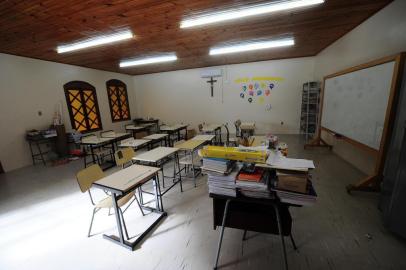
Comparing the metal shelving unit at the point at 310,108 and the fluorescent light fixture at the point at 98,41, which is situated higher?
the fluorescent light fixture at the point at 98,41

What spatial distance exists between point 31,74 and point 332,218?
24.0 feet

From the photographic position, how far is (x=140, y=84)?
26.6 ft

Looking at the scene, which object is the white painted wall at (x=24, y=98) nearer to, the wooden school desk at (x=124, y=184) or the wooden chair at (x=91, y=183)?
the wooden chair at (x=91, y=183)

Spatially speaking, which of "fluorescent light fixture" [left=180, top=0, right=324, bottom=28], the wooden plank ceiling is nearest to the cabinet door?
"fluorescent light fixture" [left=180, top=0, right=324, bottom=28]

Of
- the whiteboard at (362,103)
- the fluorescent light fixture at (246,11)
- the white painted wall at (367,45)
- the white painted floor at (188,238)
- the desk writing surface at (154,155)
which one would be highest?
the fluorescent light fixture at (246,11)

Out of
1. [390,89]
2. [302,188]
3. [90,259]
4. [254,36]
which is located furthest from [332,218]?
[254,36]

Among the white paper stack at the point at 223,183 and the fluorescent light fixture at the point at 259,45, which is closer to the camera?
the white paper stack at the point at 223,183

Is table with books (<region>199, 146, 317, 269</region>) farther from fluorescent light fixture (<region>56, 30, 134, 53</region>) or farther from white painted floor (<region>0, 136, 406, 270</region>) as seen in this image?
fluorescent light fixture (<region>56, 30, 134, 53</region>)

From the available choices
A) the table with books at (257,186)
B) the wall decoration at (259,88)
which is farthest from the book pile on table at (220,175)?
the wall decoration at (259,88)

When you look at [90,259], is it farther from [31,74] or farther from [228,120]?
[228,120]

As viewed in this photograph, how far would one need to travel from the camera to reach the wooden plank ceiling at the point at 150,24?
234 centimetres

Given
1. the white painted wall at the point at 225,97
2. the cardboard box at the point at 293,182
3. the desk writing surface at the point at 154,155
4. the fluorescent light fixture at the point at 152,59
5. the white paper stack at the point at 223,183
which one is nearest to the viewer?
the cardboard box at the point at 293,182

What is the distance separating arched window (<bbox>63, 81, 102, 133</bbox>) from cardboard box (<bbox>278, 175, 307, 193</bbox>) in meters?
6.56

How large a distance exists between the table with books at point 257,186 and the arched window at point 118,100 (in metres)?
6.93
